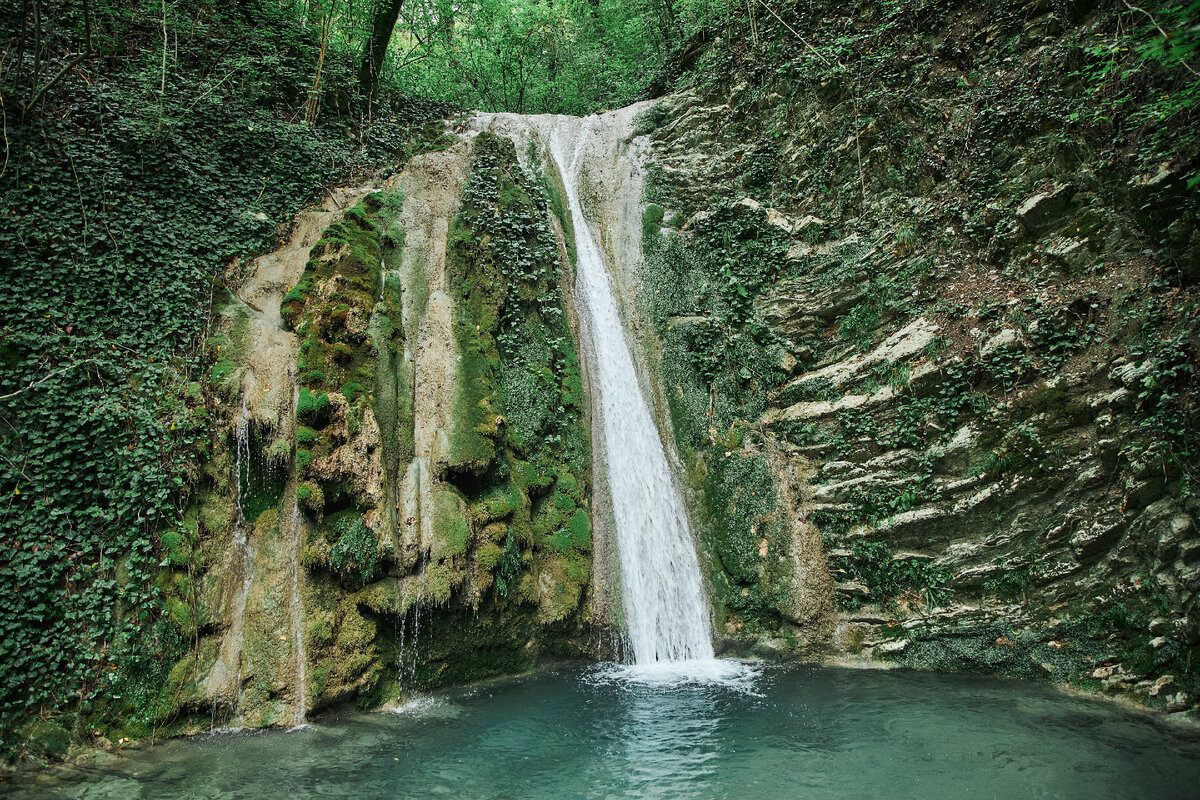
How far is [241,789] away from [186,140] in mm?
9228

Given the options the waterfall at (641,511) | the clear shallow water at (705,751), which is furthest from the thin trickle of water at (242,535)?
the waterfall at (641,511)

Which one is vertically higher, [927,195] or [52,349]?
[927,195]

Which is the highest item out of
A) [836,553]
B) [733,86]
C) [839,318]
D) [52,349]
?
[733,86]

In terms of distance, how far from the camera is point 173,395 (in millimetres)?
6582

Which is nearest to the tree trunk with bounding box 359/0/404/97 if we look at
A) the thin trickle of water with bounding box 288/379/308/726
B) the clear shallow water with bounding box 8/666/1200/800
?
the thin trickle of water with bounding box 288/379/308/726

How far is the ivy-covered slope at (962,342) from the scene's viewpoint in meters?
6.00

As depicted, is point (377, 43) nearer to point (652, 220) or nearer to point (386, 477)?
point (652, 220)

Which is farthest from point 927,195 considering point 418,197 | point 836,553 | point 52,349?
point 52,349

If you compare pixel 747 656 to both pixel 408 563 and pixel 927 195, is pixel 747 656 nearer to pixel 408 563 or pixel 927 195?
pixel 408 563

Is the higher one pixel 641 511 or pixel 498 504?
pixel 498 504

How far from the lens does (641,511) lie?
858cm

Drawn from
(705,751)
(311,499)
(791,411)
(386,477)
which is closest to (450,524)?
(386,477)

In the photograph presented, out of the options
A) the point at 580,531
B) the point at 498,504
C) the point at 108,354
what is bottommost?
the point at 580,531

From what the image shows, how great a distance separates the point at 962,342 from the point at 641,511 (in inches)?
192
